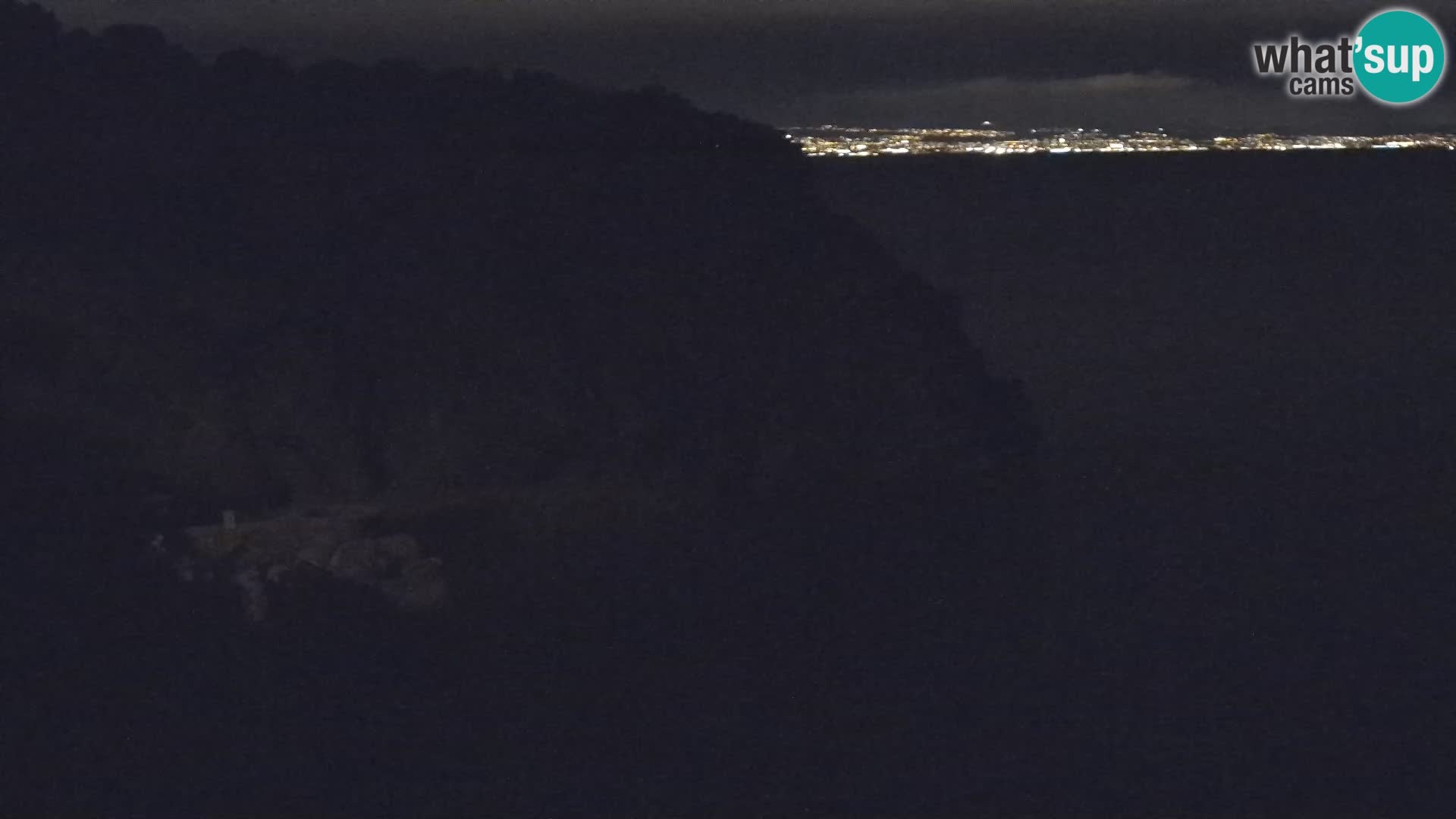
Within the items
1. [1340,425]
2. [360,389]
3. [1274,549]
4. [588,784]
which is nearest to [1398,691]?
[1274,549]

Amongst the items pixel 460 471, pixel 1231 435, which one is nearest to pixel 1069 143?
pixel 1231 435

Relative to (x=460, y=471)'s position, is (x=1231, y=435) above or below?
below

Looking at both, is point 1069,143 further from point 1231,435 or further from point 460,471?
point 460,471

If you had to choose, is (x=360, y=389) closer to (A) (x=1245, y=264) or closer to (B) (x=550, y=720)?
(B) (x=550, y=720)

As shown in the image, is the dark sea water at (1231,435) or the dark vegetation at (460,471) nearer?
the dark vegetation at (460,471)

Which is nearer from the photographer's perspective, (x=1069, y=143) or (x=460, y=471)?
(x=460, y=471)
